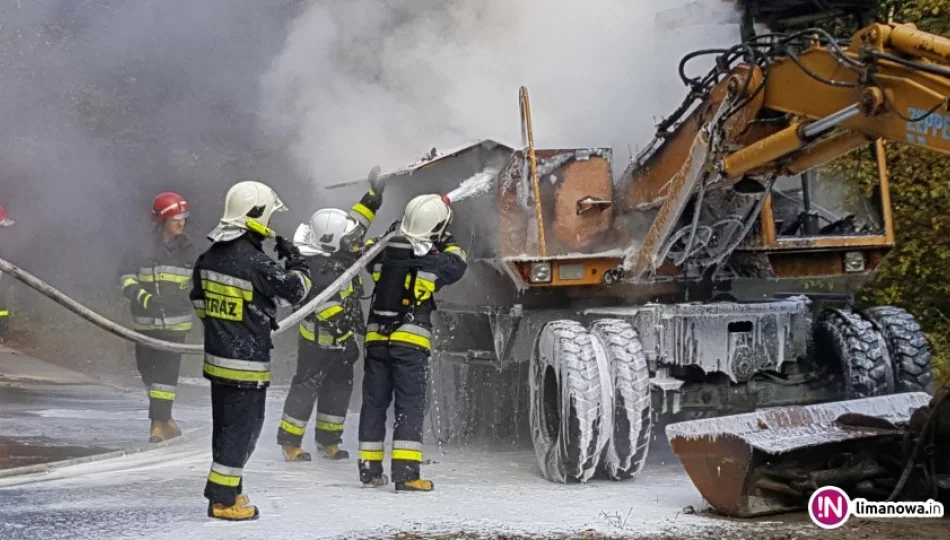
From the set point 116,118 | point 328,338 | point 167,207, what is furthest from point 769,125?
point 116,118

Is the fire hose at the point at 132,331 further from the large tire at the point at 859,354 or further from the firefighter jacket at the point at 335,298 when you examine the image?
the large tire at the point at 859,354

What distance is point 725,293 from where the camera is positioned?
8258 millimetres

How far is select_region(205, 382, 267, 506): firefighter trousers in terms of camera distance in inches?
239

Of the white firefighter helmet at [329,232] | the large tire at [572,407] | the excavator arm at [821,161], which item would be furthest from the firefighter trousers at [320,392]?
the excavator arm at [821,161]

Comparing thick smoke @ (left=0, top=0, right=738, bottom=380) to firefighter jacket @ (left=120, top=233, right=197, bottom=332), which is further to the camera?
thick smoke @ (left=0, top=0, right=738, bottom=380)

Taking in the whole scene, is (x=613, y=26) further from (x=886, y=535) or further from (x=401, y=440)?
(x=886, y=535)

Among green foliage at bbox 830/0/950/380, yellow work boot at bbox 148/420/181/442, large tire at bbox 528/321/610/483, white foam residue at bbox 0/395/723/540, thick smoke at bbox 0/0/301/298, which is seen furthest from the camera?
thick smoke at bbox 0/0/301/298

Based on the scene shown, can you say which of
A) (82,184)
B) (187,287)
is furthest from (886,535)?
(82,184)

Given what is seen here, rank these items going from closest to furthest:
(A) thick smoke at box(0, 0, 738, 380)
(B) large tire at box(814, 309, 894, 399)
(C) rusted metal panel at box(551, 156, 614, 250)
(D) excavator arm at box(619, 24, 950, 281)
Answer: (D) excavator arm at box(619, 24, 950, 281), (B) large tire at box(814, 309, 894, 399), (C) rusted metal panel at box(551, 156, 614, 250), (A) thick smoke at box(0, 0, 738, 380)

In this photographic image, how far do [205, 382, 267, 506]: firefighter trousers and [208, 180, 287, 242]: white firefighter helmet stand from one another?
0.78 m

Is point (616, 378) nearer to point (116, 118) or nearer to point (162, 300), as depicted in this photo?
point (162, 300)

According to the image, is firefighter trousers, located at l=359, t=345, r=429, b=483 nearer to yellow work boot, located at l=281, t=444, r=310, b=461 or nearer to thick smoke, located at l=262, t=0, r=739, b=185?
yellow work boot, located at l=281, t=444, r=310, b=461

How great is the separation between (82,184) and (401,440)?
13.0m

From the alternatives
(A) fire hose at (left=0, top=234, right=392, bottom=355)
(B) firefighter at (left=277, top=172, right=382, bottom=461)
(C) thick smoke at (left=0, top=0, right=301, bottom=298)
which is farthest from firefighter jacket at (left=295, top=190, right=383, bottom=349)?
(C) thick smoke at (left=0, top=0, right=301, bottom=298)
